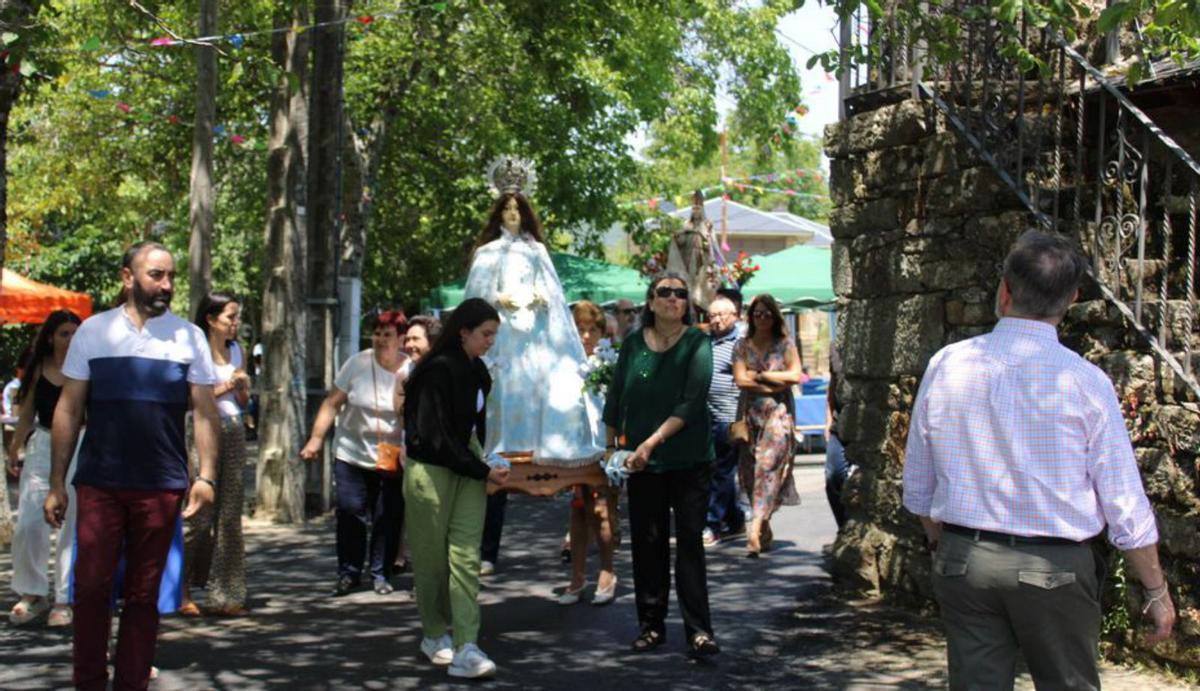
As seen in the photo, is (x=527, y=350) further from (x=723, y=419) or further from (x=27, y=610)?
(x=27, y=610)

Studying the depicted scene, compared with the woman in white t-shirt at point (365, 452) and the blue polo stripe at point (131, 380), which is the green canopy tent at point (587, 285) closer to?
the woman in white t-shirt at point (365, 452)

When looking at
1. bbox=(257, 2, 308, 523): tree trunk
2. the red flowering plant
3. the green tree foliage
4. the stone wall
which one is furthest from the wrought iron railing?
the red flowering plant

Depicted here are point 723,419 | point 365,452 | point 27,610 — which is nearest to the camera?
point 27,610

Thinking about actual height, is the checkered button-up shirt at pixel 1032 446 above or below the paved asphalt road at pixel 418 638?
above

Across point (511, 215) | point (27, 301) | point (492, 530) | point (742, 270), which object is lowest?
point (492, 530)

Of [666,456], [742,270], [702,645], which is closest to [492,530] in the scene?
[666,456]

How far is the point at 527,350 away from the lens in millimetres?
9867

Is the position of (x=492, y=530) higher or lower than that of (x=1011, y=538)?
lower

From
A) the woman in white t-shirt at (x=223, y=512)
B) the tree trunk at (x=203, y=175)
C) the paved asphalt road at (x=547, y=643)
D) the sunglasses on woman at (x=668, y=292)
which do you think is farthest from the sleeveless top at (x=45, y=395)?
the tree trunk at (x=203, y=175)

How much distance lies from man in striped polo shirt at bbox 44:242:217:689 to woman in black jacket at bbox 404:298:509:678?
132 centimetres

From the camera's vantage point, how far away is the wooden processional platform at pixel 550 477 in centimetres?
907

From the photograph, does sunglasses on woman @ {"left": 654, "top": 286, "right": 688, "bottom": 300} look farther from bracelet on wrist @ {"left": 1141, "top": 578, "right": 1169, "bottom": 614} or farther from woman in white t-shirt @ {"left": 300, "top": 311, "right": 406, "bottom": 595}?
bracelet on wrist @ {"left": 1141, "top": 578, "right": 1169, "bottom": 614}

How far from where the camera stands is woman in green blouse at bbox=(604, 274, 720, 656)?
742 centimetres

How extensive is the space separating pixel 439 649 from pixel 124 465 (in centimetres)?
201
